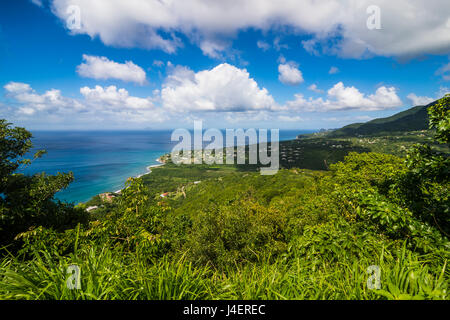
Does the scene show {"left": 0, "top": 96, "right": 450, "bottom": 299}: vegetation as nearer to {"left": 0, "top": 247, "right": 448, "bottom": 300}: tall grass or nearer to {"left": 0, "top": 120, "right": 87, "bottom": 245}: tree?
{"left": 0, "top": 247, "right": 448, "bottom": 300}: tall grass

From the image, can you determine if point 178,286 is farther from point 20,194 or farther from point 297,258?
point 20,194

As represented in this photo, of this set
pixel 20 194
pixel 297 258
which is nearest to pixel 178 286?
pixel 297 258

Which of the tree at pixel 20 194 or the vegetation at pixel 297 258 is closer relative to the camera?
the vegetation at pixel 297 258

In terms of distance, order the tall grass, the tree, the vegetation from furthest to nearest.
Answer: the tree < the vegetation < the tall grass

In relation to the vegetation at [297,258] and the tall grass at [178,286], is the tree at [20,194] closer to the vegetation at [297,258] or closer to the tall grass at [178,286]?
the vegetation at [297,258]

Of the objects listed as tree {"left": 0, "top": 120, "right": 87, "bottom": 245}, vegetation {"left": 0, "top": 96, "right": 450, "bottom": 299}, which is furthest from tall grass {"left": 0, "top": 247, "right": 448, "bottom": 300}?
tree {"left": 0, "top": 120, "right": 87, "bottom": 245}

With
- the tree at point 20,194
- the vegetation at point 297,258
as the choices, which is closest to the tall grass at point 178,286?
the vegetation at point 297,258

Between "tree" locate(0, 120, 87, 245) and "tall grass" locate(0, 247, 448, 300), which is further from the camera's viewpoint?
"tree" locate(0, 120, 87, 245)
